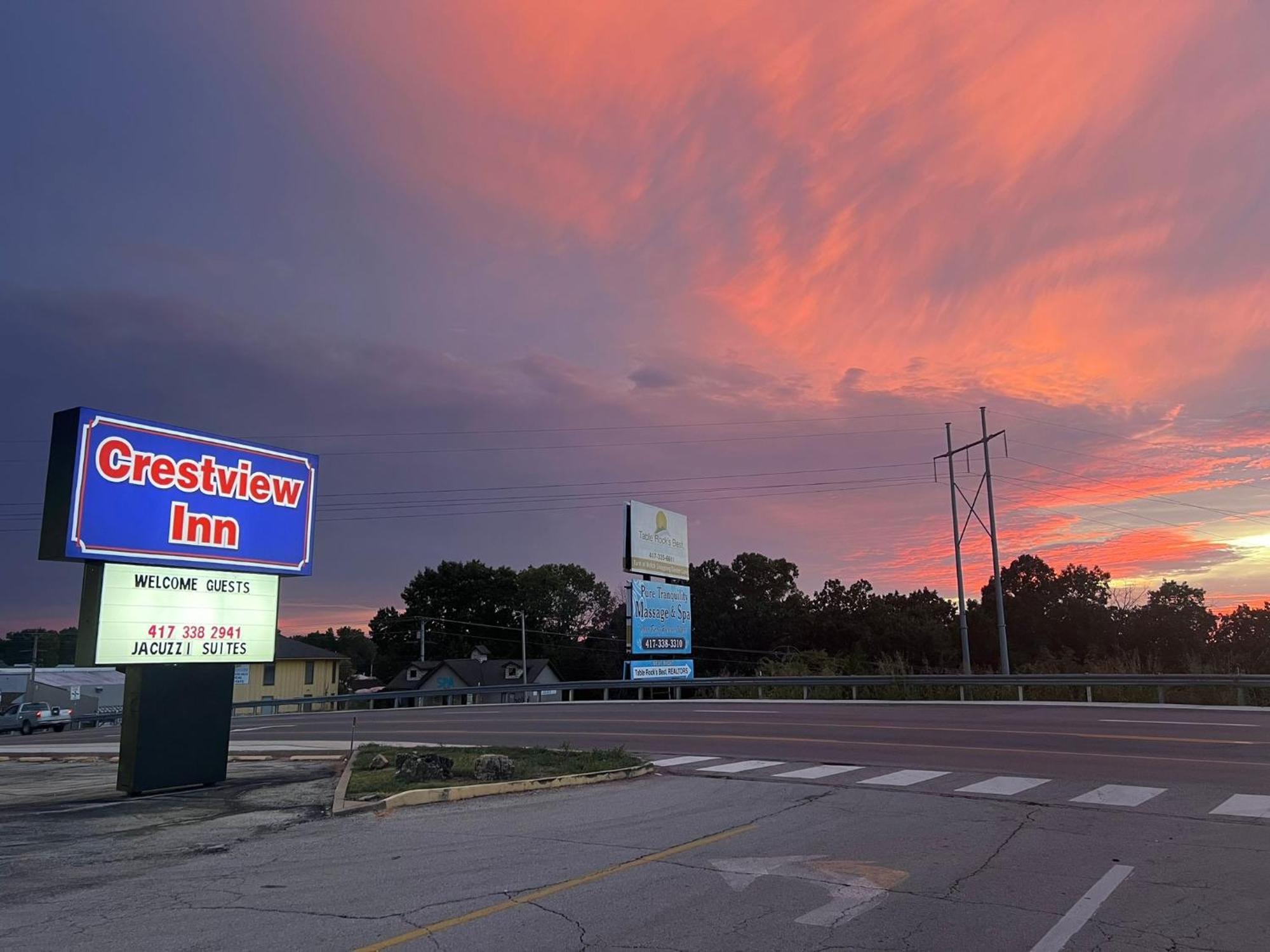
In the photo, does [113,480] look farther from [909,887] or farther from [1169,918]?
[1169,918]

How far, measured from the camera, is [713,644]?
8700 cm

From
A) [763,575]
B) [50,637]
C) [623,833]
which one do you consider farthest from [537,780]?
[50,637]

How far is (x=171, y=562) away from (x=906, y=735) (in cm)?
1591

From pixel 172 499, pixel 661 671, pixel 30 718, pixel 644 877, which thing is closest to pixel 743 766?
pixel 644 877

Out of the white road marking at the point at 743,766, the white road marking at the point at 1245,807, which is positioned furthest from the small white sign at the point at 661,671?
the white road marking at the point at 1245,807

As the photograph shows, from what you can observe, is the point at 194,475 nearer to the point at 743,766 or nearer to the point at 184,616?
the point at 184,616

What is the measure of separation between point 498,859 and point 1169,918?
5.84 m

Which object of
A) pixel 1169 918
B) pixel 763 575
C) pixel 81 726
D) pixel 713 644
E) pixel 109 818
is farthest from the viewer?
pixel 763 575

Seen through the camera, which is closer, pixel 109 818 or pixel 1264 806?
pixel 1264 806

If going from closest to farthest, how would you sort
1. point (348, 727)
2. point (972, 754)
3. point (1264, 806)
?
point (1264, 806) → point (972, 754) → point (348, 727)

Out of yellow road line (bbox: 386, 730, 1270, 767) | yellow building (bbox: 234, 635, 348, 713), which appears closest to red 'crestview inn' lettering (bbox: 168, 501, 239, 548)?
yellow road line (bbox: 386, 730, 1270, 767)

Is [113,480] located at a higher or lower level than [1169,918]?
higher

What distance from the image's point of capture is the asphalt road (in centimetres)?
1492

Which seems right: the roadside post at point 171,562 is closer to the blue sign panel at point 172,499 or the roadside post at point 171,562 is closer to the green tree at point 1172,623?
the blue sign panel at point 172,499
